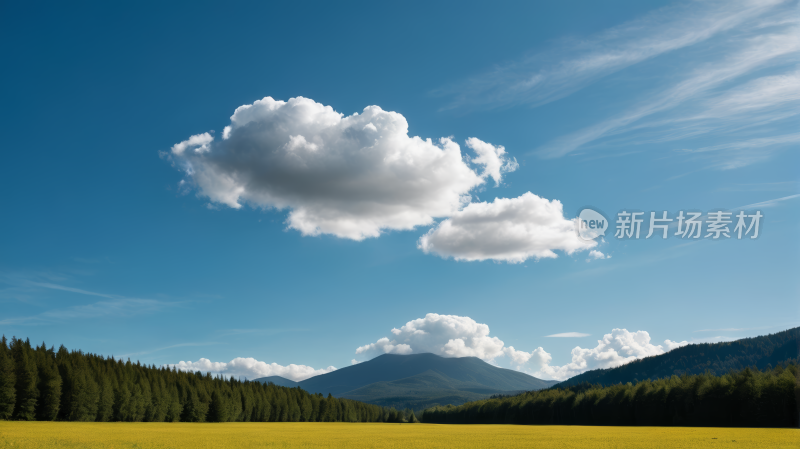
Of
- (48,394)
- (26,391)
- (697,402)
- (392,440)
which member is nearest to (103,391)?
(48,394)

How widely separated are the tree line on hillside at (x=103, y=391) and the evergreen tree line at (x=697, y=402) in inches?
4311

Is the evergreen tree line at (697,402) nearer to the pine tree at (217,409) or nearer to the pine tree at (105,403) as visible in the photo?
the pine tree at (217,409)

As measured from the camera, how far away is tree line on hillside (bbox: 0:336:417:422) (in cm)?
10700

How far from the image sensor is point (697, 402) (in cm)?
11481

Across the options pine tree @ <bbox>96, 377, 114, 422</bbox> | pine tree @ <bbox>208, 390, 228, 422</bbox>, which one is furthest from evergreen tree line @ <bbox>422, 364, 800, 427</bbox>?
pine tree @ <bbox>96, 377, 114, 422</bbox>

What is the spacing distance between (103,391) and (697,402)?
13389 cm

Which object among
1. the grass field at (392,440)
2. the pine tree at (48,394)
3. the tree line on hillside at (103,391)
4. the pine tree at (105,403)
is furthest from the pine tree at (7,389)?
the grass field at (392,440)

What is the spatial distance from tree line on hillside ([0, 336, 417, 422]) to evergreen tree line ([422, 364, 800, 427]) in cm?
10951

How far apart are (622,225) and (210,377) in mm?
171784

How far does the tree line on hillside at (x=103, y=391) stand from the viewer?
4213 inches

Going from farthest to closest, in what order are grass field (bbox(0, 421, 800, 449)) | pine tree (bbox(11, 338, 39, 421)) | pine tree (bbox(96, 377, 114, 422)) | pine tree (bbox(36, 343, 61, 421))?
pine tree (bbox(96, 377, 114, 422))
pine tree (bbox(36, 343, 61, 421))
pine tree (bbox(11, 338, 39, 421))
grass field (bbox(0, 421, 800, 449))

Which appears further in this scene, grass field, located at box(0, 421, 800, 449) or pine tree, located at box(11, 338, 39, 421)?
pine tree, located at box(11, 338, 39, 421)

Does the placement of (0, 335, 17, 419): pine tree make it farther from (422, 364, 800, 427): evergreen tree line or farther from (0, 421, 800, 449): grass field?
(422, 364, 800, 427): evergreen tree line

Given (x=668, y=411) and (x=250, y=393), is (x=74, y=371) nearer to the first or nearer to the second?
(x=250, y=393)
